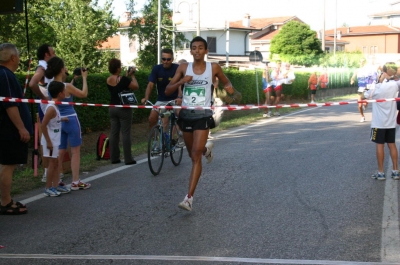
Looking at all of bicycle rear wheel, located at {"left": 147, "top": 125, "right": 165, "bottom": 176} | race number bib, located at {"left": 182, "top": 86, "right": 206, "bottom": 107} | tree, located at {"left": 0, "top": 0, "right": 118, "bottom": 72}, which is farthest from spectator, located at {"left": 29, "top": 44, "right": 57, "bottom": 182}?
tree, located at {"left": 0, "top": 0, "right": 118, "bottom": 72}

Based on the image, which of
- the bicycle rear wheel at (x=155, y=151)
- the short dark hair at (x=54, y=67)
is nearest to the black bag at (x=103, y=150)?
the bicycle rear wheel at (x=155, y=151)

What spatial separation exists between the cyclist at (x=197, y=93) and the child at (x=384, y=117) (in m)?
2.76

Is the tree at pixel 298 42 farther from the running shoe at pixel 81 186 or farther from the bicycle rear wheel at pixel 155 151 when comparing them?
the running shoe at pixel 81 186

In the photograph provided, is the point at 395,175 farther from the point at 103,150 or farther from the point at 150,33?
the point at 150,33

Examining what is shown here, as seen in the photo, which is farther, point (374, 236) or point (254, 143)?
point (254, 143)

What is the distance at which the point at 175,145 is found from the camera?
9.91 metres

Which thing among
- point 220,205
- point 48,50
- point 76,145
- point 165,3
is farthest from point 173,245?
point 165,3

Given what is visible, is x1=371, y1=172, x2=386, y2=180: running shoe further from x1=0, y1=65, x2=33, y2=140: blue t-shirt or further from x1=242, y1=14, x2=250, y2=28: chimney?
x1=242, y1=14, x2=250, y2=28: chimney

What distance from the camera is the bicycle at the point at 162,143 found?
9.21 meters

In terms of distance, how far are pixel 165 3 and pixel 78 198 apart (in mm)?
27843

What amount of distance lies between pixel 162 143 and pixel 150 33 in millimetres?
25977

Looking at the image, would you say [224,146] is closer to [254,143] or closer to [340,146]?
[254,143]

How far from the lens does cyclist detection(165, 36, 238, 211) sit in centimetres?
682

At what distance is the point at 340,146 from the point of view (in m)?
12.2
